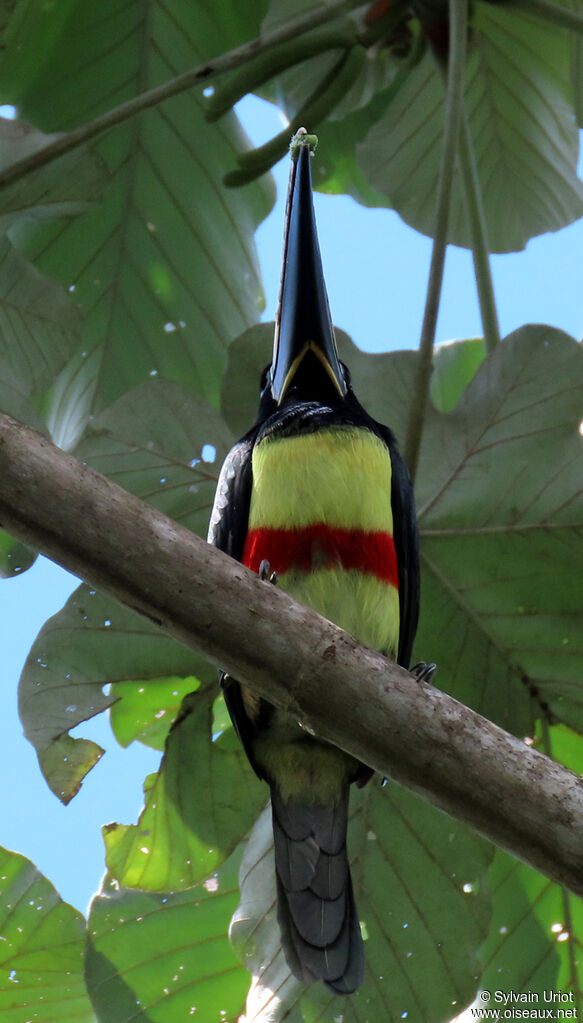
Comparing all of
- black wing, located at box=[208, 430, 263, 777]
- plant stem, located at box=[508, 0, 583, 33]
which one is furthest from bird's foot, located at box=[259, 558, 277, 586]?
plant stem, located at box=[508, 0, 583, 33]

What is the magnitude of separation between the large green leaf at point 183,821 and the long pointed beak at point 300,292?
973 mm

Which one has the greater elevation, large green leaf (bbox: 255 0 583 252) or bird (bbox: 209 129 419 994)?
large green leaf (bbox: 255 0 583 252)

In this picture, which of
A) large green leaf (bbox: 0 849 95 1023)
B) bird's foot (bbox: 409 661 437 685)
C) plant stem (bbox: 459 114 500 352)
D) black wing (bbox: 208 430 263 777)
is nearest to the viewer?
bird's foot (bbox: 409 661 437 685)

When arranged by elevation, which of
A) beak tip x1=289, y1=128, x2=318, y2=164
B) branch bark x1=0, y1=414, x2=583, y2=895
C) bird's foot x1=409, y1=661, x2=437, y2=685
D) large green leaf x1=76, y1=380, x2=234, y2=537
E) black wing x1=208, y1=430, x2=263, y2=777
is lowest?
branch bark x1=0, y1=414, x2=583, y2=895

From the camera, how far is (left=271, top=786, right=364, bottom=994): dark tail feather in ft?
9.27

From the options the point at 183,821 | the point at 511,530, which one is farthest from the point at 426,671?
the point at 183,821

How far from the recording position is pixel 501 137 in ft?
14.0

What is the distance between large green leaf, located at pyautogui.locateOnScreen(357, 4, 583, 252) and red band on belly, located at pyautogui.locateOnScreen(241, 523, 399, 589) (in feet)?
5.49

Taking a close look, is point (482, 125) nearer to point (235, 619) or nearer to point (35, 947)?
point (235, 619)

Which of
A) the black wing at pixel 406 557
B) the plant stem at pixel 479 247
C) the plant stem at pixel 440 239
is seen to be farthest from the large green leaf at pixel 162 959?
the plant stem at pixel 479 247

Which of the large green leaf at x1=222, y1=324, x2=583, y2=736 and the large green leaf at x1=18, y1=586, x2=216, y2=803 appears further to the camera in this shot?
the large green leaf at x1=222, y1=324, x2=583, y2=736

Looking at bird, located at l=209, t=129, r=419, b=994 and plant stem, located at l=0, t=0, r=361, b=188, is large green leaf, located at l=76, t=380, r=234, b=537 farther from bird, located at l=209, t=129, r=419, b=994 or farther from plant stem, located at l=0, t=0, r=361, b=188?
plant stem, located at l=0, t=0, r=361, b=188

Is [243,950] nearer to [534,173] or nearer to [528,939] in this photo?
[528,939]

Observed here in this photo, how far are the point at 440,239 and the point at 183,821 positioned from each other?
170cm
